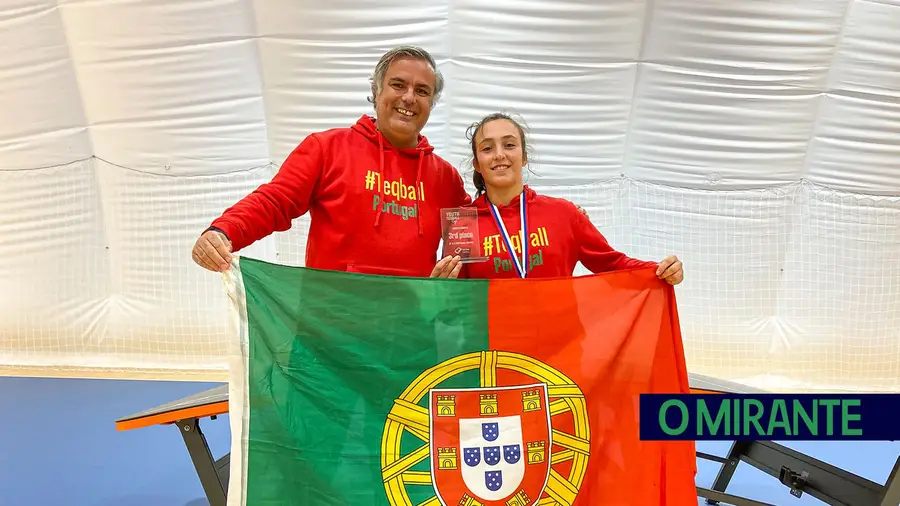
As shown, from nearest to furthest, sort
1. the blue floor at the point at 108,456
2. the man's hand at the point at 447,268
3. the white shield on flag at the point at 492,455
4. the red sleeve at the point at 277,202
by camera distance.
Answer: the white shield on flag at the point at 492,455 → the red sleeve at the point at 277,202 → the man's hand at the point at 447,268 → the blue floor at the point at 108,456

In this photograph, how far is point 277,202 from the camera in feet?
6.66

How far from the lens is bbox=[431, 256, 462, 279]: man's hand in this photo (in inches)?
79.1

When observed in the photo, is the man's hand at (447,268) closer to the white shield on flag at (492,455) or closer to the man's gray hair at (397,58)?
the white shield on flag at (492,455)

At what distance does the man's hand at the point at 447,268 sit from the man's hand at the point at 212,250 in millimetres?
700

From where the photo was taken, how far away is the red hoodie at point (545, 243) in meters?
2.13

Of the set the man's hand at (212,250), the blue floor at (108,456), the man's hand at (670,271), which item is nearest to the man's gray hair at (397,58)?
the man's hand at (212,250)

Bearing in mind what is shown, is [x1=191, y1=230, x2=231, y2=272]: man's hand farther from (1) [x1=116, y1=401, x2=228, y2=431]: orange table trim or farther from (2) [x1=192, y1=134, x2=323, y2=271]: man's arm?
(1) [x1=116, y1=401, x2=228, y2=431]: orange table trim

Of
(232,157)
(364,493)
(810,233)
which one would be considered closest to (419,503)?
(364,493)

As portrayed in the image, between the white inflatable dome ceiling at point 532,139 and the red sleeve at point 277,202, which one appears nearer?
the red sleeve at point 277,202

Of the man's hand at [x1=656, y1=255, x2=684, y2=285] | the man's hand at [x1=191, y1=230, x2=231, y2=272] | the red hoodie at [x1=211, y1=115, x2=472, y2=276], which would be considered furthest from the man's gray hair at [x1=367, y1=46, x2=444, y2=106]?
the man's hand at [x1=656, y1=255, x2=684, y2=285]

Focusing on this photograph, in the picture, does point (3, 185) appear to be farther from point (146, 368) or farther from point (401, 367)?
point (401, 367)

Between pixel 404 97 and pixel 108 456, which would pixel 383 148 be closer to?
pixel 404 97

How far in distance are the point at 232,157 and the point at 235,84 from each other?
27.4 inches

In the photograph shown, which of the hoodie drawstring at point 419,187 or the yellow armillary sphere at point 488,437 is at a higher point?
the hoodie drawstring at point 419,187
